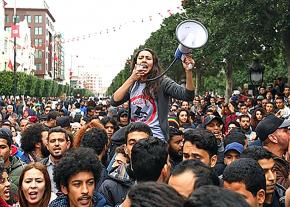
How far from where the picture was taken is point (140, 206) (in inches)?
94.8

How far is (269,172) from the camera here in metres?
4.51

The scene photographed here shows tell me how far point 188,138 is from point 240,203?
8.32ft

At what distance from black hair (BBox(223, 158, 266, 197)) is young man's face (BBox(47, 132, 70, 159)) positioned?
2595 millimetres

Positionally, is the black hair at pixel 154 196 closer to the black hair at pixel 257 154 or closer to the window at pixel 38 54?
the black hair at pixel 257 154

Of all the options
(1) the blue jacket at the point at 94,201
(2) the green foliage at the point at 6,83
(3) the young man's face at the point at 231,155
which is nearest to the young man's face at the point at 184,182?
(1) the blue jacket at the point at 94,201

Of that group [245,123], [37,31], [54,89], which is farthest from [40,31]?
[245,123]

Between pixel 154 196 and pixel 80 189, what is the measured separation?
170 cm

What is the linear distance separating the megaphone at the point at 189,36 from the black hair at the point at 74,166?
1.53m

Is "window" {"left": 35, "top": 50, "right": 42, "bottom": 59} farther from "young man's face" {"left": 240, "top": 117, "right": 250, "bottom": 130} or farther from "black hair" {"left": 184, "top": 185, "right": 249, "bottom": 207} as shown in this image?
"black hair" {"left": 184, "top": 185, "right": 249, "bottom": 207}

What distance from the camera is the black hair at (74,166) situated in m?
4.13

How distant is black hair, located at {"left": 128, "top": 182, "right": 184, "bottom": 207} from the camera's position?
241 centimetres

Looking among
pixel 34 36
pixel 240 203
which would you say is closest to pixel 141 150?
pixel 240 203

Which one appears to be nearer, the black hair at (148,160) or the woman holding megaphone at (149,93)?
the black hair at (148,160)

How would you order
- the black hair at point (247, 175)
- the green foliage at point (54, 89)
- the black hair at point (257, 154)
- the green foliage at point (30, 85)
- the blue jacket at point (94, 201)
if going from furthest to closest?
the green foliage at point (54, 89), the green foliage at point (30, 85), the black hair at point (257, 154), the blue jacket at point (94, 201), the black hair at point (247, 175)
